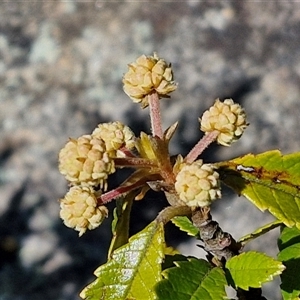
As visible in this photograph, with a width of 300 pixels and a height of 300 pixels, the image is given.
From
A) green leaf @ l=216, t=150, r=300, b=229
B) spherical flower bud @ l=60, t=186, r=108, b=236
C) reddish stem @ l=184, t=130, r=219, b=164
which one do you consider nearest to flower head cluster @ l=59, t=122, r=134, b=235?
spherical flower bud @ l=60, t=186, r=108, b=236

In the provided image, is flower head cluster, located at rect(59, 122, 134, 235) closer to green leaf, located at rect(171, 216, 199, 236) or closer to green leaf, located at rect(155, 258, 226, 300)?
green leaf, located at rect(155, 258, 226, 300)

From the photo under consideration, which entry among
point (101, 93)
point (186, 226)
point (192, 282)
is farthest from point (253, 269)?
point (101, 93)

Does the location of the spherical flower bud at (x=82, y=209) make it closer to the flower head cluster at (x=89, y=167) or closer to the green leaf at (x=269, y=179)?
the flower head cluster at (x=89, y=167)

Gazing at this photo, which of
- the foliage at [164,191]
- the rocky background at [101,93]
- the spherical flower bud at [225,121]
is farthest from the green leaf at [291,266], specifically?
the rocky background at [101,93]

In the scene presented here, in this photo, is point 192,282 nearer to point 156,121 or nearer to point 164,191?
point 164,191

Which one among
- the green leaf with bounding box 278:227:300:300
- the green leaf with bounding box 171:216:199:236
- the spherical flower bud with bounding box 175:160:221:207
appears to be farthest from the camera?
the green leaf with bounding box 171:216:199:236

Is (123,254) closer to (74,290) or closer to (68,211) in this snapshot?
(68,211)
